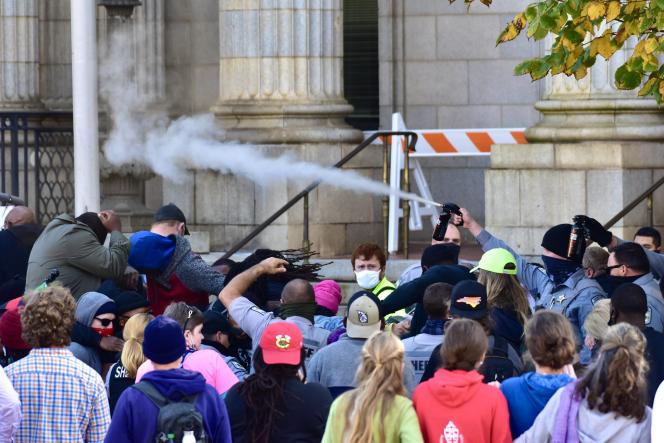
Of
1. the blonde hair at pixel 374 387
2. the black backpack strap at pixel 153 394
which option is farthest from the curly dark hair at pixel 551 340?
the black backpack strap at pixel 153 394

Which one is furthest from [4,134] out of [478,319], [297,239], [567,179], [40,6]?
[478,319]

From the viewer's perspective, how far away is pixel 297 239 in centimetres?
A: 1667

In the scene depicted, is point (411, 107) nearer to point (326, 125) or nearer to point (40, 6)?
point (326, 125)

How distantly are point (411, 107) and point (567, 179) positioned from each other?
12.2 feet

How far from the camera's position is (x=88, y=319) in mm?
10328

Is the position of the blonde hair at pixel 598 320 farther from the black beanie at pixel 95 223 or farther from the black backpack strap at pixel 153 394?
the black beanie at pixel 95 223

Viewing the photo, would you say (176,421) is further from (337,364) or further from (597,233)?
(597,233)

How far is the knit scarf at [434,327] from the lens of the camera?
928cm

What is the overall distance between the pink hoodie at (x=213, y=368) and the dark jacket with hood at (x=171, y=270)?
105 inches

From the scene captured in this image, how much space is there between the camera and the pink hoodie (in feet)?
28.9

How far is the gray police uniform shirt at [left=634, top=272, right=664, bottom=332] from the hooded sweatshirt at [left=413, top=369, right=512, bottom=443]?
2165 millimetres

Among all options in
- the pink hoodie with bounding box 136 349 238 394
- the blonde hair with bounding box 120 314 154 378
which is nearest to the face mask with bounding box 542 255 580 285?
the pink hoodie with bounding box 136 349 238 394

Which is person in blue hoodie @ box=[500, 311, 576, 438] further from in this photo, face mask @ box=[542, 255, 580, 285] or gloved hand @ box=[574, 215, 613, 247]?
gloved hand @ box=[574, 215, 613, 247]

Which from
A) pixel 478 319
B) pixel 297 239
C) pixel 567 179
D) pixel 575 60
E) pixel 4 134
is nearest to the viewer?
pixel 478 319
